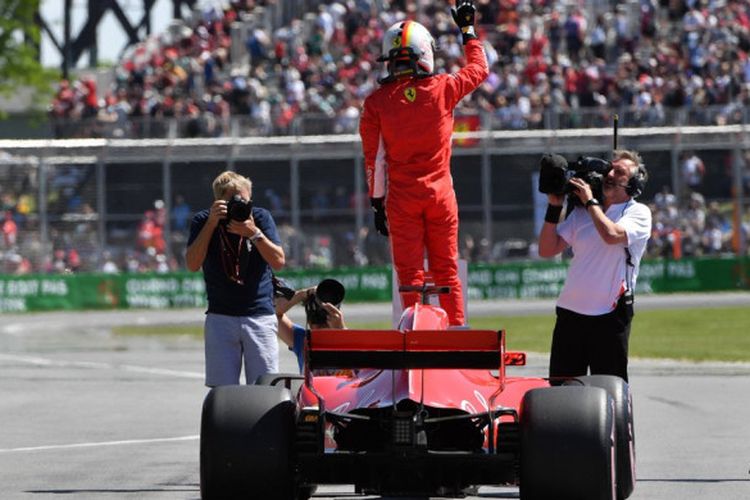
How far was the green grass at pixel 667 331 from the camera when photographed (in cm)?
2062

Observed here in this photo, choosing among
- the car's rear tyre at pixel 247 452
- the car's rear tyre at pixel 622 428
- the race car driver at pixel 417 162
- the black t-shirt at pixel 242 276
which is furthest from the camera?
the race car driver at pixel 417 162

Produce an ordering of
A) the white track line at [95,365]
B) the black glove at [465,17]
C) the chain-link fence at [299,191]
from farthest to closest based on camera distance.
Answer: the chain-link fence at [299,191]
the white track line at [95,365]
the black glove at [465,17]

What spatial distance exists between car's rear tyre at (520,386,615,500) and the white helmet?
304cm

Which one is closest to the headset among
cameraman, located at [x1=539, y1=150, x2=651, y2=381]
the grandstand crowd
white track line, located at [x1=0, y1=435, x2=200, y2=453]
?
cameraman, located at [x1=539, y1=150, x2=651, y2=381]

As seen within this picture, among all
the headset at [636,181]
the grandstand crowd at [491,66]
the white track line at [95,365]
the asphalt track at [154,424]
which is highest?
the grandstand crowd at [491,66]

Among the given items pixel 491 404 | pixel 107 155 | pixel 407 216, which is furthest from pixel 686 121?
pixel 491 404

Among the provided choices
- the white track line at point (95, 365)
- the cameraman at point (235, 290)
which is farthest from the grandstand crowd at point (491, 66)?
the cameraman at point (235, 290)

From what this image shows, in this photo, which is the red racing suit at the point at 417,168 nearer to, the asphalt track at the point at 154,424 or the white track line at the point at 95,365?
the asphalt track at the point at 154,424

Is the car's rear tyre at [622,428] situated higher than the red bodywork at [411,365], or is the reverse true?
the red bodywork at [411,365]

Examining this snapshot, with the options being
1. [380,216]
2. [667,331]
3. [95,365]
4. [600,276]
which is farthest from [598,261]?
[667,331]

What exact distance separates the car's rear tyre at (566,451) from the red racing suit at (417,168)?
2.83 metres

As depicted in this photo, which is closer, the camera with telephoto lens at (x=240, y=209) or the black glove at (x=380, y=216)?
the camera with telephoto lens at (x=240, y=209)

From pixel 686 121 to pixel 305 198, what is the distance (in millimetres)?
6890

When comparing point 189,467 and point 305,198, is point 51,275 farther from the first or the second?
point 189,467
